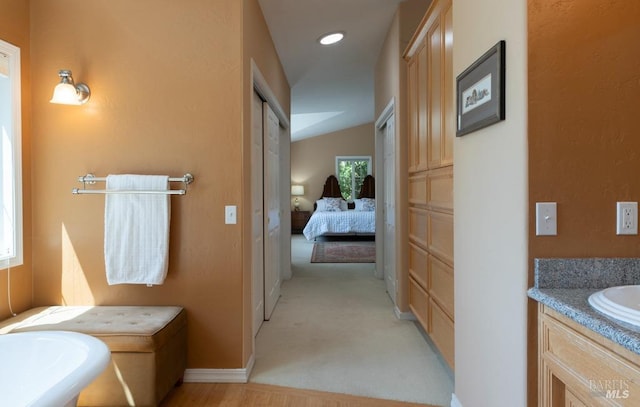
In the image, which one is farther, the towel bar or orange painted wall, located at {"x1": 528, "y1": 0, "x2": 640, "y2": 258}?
the towel bar

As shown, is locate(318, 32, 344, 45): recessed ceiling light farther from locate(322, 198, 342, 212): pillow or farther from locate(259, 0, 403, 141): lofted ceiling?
locate(322, 198, 342, 212): pillow

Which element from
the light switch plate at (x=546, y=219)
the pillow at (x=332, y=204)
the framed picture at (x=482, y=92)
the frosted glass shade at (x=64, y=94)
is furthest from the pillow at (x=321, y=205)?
the light switch plate at (x=546, y=219)

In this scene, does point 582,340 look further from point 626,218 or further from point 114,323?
point 114,323

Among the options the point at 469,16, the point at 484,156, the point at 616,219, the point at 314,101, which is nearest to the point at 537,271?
the point at 616,219

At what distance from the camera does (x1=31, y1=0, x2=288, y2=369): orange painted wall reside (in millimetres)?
2264

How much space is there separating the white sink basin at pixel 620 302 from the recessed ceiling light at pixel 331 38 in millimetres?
3137

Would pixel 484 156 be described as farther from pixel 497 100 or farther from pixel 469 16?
pixel 469 16

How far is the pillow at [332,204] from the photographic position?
928cm

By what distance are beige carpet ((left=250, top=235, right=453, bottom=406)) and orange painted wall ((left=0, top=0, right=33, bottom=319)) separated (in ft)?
5.03

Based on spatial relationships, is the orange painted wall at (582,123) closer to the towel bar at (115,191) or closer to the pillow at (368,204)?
the towel bar at (115,191)

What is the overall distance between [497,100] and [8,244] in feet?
9.05

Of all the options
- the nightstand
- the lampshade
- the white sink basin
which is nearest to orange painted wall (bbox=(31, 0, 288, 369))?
the white sink basin

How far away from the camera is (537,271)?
1.26 meters

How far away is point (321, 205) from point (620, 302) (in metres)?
8.44
